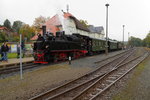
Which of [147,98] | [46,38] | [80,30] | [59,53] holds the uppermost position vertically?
[80,30]

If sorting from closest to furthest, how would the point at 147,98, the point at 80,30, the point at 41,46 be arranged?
the point at 147,98 < the point at 41,46 < the point at 80,30

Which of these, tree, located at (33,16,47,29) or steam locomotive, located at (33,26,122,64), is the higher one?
tree, located at (33,16,47,29)

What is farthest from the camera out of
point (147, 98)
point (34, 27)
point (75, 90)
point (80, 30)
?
point (34, 27)

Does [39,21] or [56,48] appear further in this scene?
[39,21]

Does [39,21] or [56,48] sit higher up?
[39,21]

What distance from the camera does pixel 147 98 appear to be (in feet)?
17.3

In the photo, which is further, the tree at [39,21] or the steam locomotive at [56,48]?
the tree at [39,21]

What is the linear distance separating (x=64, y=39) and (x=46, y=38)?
2.49 meters

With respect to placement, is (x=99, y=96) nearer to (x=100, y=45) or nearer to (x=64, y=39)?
(x=64, y=39)

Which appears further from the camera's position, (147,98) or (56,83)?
(56,83)

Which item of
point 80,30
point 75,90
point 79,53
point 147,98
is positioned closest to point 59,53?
point 79,53

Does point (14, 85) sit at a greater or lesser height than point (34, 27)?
lesser

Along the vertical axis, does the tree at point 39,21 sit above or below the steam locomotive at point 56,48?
above

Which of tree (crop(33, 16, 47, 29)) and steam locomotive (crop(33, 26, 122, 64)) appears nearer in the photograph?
steam locomotive (crop(33, 26, 122, 64))
